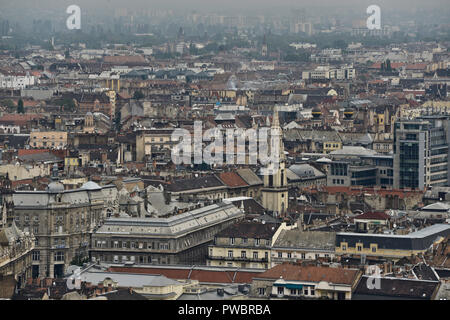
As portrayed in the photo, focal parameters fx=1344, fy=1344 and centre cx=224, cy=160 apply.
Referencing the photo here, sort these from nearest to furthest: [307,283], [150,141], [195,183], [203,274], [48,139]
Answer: [307,283], [203,274], [195,183], [150,141], [48,139]

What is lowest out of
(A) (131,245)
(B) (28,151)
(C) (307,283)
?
(B) (28,151)

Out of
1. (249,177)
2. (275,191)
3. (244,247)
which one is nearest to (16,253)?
(244,247)

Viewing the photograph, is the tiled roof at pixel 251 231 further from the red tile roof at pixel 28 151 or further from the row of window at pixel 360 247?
the red tile roof at pixel 28 151

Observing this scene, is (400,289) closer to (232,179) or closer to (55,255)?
(55,255)

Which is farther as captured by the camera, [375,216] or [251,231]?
[375,216]

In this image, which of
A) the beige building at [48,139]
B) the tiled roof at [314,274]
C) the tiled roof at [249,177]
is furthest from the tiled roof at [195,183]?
the tiled roof at [314,274]

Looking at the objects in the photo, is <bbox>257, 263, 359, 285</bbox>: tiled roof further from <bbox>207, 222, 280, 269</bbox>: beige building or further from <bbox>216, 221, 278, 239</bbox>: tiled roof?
<bbox>216, 221, 278, 239</bbox>: tiled roof
